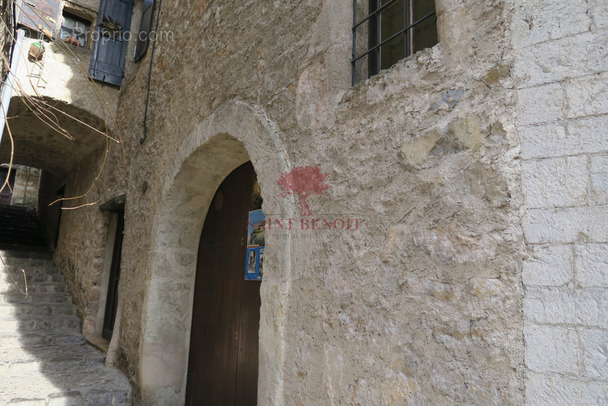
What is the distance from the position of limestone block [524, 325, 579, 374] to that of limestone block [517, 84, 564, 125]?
2.11 feet

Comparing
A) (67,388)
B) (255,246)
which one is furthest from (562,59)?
(67,388)

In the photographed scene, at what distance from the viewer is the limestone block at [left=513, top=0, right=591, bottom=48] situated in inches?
51.3

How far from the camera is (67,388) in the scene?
11.0 feet

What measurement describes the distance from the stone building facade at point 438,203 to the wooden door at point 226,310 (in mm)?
662

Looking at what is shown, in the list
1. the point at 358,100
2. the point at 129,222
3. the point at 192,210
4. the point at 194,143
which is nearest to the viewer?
the point at 358,100

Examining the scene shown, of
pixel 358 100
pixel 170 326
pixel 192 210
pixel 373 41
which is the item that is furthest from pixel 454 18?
pixel 170 326

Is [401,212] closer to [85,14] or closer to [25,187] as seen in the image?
A: [85,14]

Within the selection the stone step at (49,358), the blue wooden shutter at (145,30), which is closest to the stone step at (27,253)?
the stone step at (49,358)

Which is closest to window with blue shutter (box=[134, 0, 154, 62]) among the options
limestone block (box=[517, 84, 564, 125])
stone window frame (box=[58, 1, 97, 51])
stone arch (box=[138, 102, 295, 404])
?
stone window frame (box=[58, 1, 97, 51])

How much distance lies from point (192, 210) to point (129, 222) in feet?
3.61

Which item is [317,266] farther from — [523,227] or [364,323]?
[523,227]

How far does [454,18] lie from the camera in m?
1.55

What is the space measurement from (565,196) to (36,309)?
20.4ft

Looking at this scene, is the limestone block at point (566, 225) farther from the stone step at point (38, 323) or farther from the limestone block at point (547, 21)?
the stone step at point (38, 323)
